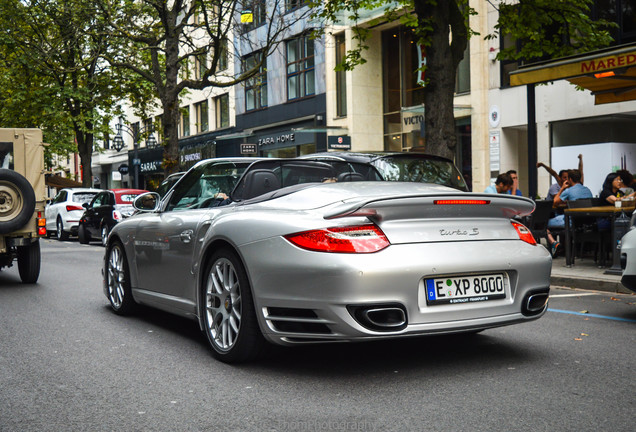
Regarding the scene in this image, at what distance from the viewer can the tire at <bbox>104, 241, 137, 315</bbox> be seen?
24.5 ft

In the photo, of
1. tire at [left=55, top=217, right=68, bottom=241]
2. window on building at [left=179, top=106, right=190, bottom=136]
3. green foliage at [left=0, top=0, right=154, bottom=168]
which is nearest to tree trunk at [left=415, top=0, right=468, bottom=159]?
tire at [left=55, top=217, right=68, bottom=241]

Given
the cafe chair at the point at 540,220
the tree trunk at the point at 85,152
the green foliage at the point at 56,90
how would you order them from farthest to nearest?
the tree trunk at the point at 85,152, the green foliage at the point at 56,90, the cafe chair at the point at 540,220

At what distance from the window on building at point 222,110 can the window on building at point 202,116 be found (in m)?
1.49

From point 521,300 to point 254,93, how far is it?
32.6 meters

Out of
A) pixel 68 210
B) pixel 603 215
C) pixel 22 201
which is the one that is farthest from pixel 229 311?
pixel 68 210

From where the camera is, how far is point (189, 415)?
4133 millimetres

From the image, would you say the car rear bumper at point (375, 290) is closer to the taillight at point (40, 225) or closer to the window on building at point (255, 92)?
the taillight at point (40, 225)

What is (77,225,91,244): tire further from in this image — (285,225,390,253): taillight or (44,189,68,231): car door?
(285,225,390,253): taillight

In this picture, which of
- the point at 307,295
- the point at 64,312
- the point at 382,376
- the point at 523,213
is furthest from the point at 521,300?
the point at 64,312

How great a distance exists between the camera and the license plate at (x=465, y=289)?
470cm

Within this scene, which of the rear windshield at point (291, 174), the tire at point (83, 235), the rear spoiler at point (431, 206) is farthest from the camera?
the tire at point (83, 235)

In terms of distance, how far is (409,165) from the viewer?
7859 millimetres

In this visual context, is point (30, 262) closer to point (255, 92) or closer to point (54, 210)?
point (54, 210)

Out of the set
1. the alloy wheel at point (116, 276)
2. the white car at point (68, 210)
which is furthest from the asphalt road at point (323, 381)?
the white car at point (68, 210)
